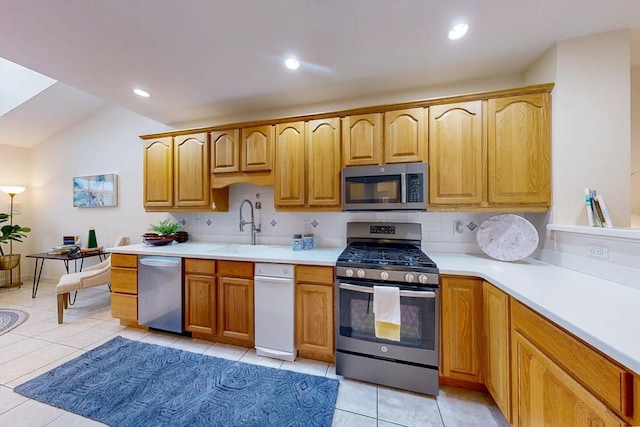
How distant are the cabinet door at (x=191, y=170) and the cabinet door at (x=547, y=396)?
2.99 meters

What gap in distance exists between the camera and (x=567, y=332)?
0.93 metres

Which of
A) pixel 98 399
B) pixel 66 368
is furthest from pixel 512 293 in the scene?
pixel 66 368

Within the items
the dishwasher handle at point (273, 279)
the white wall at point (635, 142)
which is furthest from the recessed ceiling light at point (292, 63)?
the white wall at point (635, 142)

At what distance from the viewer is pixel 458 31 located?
1661mm

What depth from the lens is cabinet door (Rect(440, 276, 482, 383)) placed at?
1.66m

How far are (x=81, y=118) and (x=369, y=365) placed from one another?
5.77 meters

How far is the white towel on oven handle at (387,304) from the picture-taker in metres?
1.69

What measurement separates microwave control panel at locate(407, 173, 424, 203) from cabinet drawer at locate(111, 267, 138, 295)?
9.75 ft

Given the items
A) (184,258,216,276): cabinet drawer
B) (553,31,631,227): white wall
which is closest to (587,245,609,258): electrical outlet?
(553,31,631,227): white wall

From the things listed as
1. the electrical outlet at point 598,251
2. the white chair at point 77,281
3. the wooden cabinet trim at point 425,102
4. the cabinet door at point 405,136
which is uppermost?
the wooden cabinet trim at point 425,102

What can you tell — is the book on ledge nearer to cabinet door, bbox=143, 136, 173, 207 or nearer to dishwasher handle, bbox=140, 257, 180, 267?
cabinet door, bbox=143, 136, 173, 207

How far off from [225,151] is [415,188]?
2070 millimetres

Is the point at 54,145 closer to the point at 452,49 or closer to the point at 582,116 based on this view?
the point at 452,49

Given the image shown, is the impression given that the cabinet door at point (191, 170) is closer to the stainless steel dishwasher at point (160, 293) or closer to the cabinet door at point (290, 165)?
the stainless steel dishwasher at point (160, 293)
